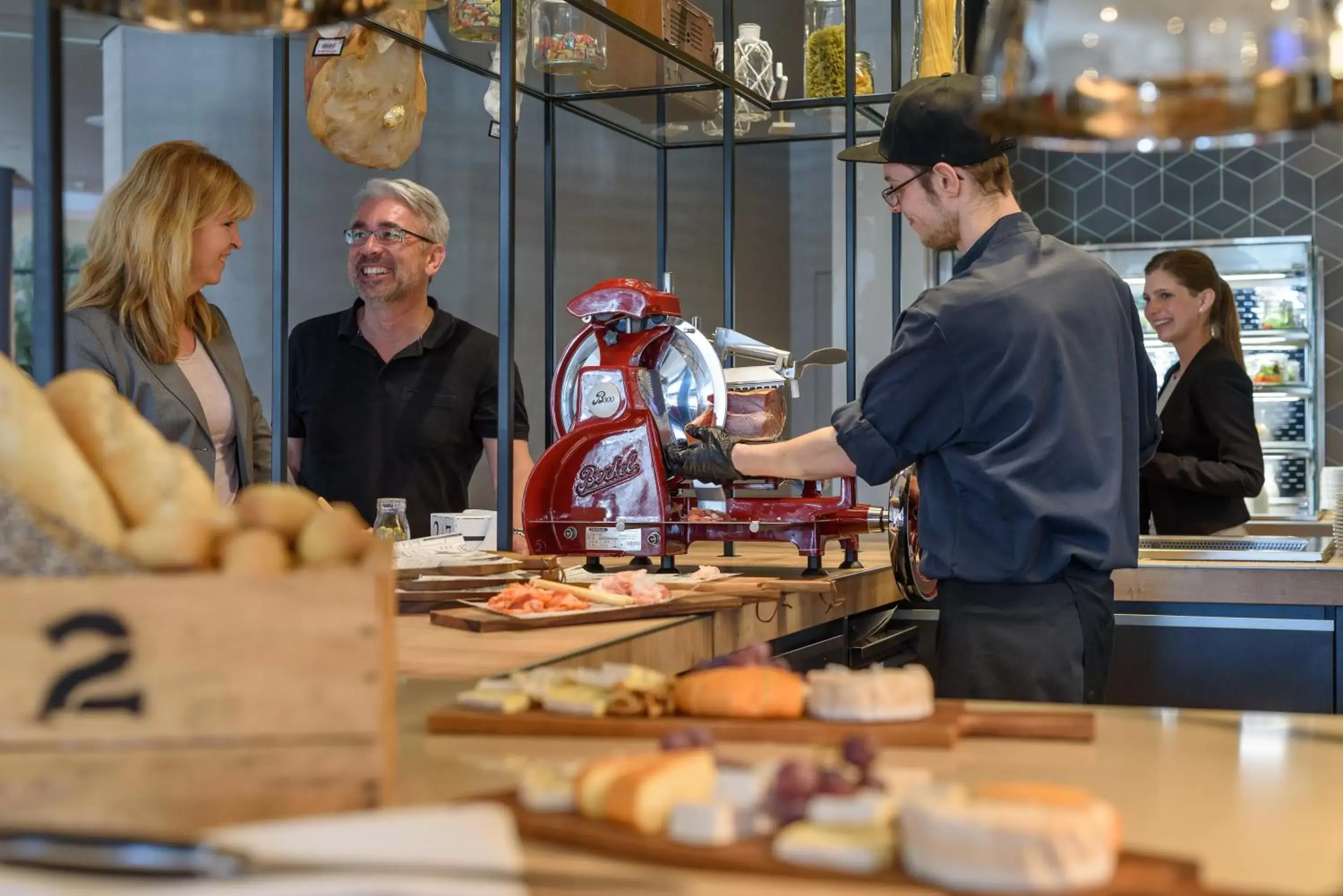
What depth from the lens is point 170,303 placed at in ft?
9.49

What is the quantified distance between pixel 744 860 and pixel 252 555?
0.35 metres

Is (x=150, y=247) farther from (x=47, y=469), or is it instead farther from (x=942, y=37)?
(x=942, y=37)

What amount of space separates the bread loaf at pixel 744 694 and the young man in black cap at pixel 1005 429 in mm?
1280

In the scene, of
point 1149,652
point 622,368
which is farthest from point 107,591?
point 1149,652

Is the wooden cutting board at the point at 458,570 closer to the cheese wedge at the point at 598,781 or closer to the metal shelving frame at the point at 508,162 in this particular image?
the metal shelving frame at the point at 508,162

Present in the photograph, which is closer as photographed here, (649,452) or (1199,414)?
(649,452)

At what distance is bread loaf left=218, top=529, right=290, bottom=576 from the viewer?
2.88ft

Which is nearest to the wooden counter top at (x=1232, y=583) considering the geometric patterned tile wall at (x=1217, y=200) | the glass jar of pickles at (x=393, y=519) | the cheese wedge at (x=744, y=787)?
the glass jar of pickles at (x=393, y=519)

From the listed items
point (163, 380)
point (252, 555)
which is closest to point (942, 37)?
point (163, 380)

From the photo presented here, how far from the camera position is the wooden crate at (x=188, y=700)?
33.4 inches

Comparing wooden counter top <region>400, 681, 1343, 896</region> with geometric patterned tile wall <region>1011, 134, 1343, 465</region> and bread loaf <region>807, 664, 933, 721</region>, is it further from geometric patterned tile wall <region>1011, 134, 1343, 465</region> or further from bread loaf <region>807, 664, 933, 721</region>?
geometric patterned tile wall <region>1011, 134, 1343, 465</region>

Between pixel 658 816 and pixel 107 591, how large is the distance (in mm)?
345

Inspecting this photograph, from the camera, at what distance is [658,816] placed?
2.75 ft

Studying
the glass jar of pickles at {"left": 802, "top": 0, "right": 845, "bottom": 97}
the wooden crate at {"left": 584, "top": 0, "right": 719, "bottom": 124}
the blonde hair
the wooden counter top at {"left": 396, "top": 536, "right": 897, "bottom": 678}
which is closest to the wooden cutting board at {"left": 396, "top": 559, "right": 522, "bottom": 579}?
the wooden counter top at {"left": 396, "top": 536, "right": 897, "bottom": 678}
